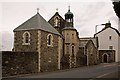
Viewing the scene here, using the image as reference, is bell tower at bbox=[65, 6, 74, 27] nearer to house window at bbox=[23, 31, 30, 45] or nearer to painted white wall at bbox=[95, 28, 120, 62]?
house window at bbox=[23, 31, 30, 45]

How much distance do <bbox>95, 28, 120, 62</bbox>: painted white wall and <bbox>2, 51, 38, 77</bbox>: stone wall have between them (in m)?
33.0

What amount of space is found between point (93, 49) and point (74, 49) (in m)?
7.67

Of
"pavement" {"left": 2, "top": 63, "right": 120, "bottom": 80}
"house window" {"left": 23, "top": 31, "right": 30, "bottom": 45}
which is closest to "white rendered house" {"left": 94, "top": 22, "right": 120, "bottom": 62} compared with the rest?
"house window" {"left": 23, "top": 31, "right": 30, "bottom": 45}

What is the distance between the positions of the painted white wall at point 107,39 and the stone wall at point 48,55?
26.6 meters

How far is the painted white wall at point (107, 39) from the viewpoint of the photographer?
196ft

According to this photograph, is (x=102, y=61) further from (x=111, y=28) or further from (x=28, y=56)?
(x=28, y=56)

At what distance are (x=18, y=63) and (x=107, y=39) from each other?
3769 cm

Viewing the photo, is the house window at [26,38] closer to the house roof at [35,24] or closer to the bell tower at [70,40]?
the house roof at [35,24]

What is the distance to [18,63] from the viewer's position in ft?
A: 87.4

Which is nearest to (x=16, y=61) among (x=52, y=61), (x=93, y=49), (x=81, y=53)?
(x=52, y=61)

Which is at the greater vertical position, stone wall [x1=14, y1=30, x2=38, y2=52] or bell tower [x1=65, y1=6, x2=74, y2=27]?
bell tower [x1=65, y1=6, x2=74, y2=27]

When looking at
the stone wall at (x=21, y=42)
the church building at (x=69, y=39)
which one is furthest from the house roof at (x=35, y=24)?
the church building at (x=69, y=39)

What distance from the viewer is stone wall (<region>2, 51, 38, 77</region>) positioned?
2508cm

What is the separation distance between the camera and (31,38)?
32094 mm
